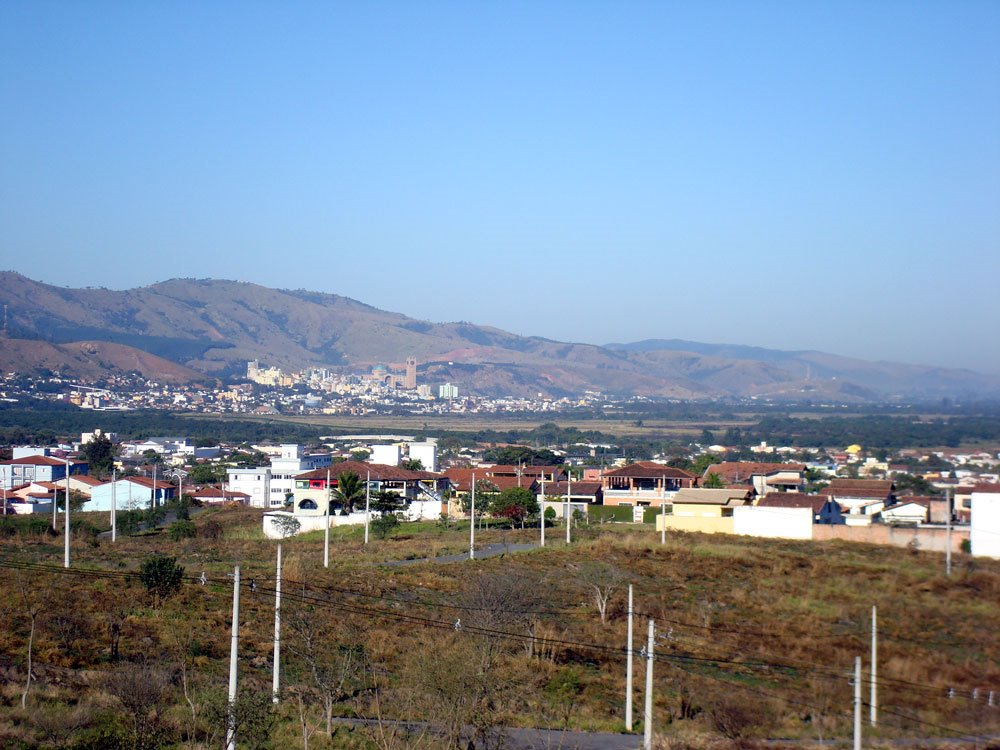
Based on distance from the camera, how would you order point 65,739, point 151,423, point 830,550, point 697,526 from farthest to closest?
point 151,423 → point 697,526 → point 830,550 → point 65,739

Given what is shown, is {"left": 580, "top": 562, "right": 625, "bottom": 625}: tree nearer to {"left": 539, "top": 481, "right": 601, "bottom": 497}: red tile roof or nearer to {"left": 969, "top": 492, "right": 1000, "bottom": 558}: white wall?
{"left": 969, "top": 492, "right": 1000, "bottom": 558}: white wall

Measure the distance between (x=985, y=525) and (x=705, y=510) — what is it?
10547 mm

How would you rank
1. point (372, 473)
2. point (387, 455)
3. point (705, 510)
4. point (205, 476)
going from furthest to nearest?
point (387, 455) < point (205, 476) < point (372, 473) < point (705, 510)

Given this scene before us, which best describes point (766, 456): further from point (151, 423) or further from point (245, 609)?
point (151, 423)

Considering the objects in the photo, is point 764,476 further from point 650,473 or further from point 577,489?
point 577,489

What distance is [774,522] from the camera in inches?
1084

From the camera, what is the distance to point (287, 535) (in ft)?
102

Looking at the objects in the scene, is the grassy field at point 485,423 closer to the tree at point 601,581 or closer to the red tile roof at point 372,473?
the red tile roof at point 372,473

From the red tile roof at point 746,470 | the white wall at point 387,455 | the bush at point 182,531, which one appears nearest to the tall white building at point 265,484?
the white wall at point 387,455

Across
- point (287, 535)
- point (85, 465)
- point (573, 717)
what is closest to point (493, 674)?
point (573, 717)

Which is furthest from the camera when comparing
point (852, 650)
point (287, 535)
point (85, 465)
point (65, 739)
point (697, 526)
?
point (85, 465)

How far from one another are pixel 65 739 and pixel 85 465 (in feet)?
148

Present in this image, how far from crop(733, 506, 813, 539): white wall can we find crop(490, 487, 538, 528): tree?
7.00m

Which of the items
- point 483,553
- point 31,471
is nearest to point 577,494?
point 483,553
